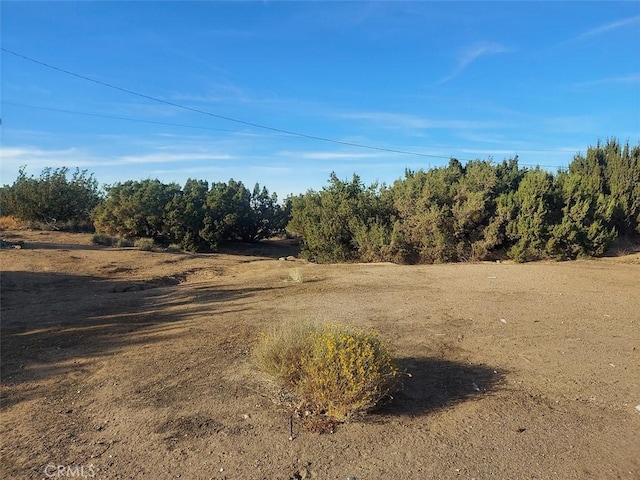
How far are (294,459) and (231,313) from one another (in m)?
5.40

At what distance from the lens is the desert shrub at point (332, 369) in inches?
171

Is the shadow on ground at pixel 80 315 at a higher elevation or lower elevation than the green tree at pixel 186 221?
lower

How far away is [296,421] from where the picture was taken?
4422 millimetres

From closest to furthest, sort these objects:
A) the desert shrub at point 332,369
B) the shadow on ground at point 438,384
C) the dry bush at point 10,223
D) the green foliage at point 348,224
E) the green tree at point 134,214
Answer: the desert shrub at point 332,369 < the shadow on ground at point 438,384 < the green foliage at point 348,224 < the dry bush at point 10,223 < the green tree at point 134,214

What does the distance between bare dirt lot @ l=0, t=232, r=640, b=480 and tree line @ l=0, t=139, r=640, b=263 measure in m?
8.81

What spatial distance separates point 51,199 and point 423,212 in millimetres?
23161

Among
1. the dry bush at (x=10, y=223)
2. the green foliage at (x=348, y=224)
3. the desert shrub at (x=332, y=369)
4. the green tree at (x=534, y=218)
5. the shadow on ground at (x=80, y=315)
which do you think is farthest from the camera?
the dry bush at (x=10, y=223)

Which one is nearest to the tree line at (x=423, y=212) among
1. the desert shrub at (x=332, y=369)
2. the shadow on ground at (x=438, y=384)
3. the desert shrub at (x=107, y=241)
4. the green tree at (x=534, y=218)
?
the green tree at (x=534, y=218)

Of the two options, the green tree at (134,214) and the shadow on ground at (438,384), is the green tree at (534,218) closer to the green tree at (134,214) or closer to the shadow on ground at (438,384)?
the shadow on ground at (438,384)

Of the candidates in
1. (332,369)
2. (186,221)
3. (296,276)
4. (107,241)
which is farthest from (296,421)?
(186,221)

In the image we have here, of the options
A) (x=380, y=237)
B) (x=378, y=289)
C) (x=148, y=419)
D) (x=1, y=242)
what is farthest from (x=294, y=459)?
(x=1, y=242)

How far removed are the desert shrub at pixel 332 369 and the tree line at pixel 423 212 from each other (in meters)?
16.0

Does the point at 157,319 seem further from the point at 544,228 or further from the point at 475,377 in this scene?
the point at 544,228

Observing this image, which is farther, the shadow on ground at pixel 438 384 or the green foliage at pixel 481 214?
the green foliage at pixel 481 214
